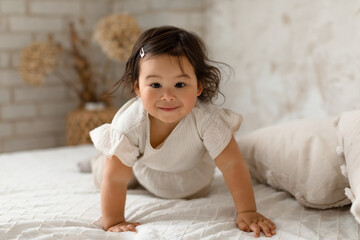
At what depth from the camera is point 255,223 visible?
1079 millimetres

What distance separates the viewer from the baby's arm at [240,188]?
1.09 m

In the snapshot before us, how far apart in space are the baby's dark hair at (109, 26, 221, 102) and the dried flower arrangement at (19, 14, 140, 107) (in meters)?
1.39

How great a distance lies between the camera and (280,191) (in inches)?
54.3

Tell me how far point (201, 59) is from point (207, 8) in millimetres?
1530

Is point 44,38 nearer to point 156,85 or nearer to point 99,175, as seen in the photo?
point 99,175

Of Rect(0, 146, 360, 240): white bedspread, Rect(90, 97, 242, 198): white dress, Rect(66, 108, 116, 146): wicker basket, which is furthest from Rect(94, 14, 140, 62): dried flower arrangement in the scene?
Rect(90, 97, 242, 198): white dress

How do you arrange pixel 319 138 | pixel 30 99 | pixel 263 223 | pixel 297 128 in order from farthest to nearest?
1. pixel 30 99
2. pixel 297 128
3. pixel 319 138
4. pixel 263 223

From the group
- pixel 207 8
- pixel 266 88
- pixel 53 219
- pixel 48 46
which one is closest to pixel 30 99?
pixel 48 46

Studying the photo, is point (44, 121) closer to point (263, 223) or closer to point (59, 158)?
point (59, 158)

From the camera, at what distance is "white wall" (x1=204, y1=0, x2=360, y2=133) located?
1764 mm

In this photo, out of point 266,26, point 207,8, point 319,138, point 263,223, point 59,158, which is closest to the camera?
point 263,223

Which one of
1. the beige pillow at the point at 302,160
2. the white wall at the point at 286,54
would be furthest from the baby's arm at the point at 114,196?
the white wall at the point at 286,54

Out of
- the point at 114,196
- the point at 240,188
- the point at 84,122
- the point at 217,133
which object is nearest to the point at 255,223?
the point at 240,188

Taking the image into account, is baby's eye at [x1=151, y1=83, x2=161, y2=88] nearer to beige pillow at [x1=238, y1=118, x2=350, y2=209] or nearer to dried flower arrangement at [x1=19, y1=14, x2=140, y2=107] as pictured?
beige pillow at [x1=238, y1=118, x2=350, y2=209]
